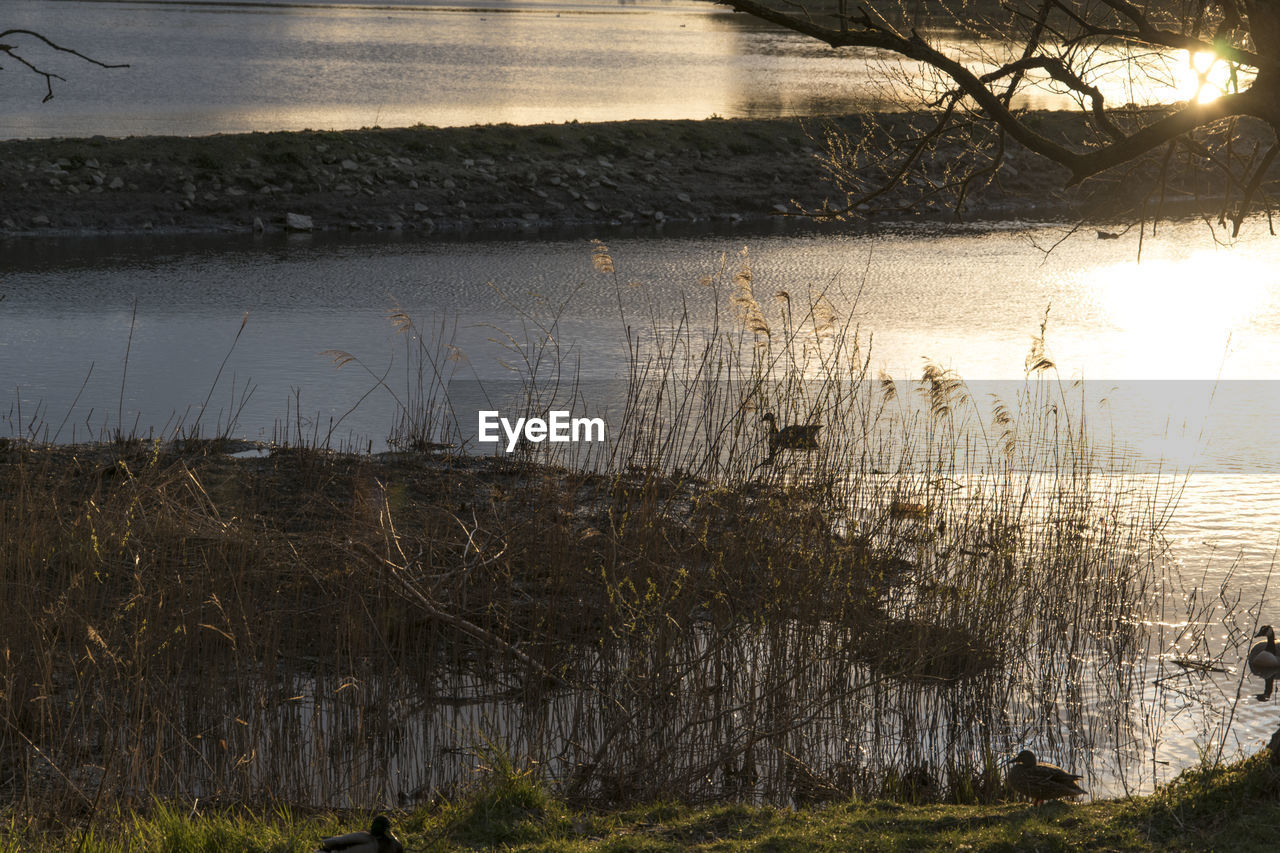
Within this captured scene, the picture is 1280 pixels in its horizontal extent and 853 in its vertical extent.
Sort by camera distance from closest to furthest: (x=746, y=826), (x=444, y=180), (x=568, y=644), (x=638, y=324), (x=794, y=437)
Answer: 1. (x=746, y=826)
2. (x=568, y=644)
3. (x=794, y=437)
4. (x=638, y=324)
5. (x=444, y=180)

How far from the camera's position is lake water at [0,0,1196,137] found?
26.2m

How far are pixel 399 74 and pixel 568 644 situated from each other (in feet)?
116

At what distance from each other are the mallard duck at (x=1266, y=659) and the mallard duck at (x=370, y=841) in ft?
12.4

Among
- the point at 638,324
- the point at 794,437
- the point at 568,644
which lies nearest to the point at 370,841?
the point at 568,644

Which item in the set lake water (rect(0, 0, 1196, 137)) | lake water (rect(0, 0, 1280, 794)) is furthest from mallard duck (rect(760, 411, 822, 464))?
lake water (rect(0, 0, 1196, 137))

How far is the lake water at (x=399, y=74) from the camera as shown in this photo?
86.0ft

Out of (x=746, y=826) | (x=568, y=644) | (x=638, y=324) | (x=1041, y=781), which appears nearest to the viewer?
(x=746, y=826)

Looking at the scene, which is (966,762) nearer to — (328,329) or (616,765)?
(616,765)

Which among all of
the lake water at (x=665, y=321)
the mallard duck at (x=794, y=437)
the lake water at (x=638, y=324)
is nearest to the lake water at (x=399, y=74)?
the lake water at (x=638, y=324)

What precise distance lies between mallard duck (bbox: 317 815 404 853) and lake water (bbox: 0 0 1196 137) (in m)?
4.81

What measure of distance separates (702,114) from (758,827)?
25.5 metres

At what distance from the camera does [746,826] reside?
378 centimetres

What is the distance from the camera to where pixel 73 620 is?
5.05m

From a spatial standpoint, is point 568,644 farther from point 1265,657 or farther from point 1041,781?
point 1265,657
